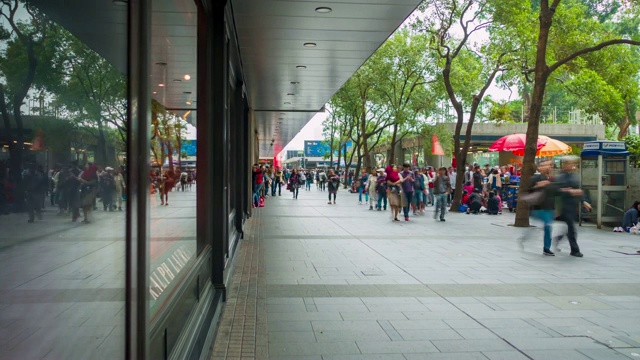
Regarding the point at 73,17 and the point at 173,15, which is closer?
the point at 73,17

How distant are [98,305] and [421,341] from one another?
348cm

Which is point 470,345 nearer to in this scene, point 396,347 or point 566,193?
point 396,347

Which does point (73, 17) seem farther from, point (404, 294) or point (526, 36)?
point (526, 36)

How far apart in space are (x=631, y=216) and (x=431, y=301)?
926 centimetres

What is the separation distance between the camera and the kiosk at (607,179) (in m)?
13.6

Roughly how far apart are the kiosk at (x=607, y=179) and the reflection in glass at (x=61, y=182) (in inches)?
556

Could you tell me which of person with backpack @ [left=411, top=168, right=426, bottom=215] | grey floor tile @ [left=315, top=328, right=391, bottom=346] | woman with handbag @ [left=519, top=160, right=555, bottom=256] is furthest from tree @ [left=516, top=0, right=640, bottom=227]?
grey floor tile @ [left=315, top=328, right=391, bottom=346]

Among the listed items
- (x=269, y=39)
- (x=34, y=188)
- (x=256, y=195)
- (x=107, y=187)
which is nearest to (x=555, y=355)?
(x=107, y=187)

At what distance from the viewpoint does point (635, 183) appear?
13.6 meters

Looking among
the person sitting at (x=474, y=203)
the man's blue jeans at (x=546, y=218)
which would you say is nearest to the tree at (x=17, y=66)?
the man's blue jeans at (x=546, y=218)

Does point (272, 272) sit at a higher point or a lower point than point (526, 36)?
lower

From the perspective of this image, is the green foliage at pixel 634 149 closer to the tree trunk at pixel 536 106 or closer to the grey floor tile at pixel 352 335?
the tree trunk at pixel 536 106

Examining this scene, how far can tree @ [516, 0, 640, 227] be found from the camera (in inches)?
514

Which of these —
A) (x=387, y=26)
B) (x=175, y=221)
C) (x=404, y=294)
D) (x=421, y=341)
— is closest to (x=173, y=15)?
(x=175, y=221)
